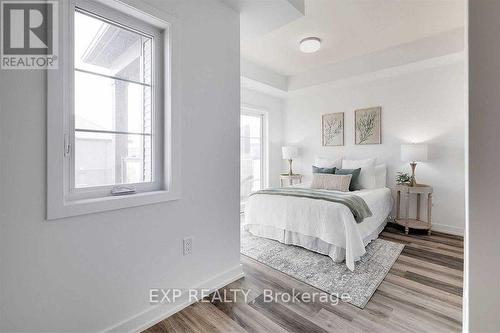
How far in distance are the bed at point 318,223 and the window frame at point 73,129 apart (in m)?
1.55

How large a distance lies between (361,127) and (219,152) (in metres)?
3.08

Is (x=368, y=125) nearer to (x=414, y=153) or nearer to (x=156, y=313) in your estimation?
(x=414, y=153)

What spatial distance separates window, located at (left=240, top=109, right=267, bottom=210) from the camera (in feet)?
15.3

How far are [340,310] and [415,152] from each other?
253 centimetres

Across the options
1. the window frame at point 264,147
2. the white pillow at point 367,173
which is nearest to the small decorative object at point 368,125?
the white pillow at point 367,173

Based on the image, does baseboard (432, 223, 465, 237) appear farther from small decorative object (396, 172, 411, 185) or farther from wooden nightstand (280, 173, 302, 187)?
wooden nightstand (280, 173, 302, 187)

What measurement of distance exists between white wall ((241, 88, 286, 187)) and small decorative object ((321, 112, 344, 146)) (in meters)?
0.99

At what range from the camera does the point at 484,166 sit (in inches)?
41.2

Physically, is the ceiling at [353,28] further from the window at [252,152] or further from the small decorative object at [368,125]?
the window at [252,152]

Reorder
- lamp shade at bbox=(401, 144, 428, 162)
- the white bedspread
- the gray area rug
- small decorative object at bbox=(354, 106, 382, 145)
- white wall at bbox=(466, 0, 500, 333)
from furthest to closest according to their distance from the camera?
small decorative object at bbox=(354, 106, 382, 145), lamp shade at bbox=(401, 144, 428, 162), the white bedspread, the gray area rug, white wall at bbox=(466, 0, 500, 333)

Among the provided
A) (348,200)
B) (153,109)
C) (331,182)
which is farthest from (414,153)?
(153,109)

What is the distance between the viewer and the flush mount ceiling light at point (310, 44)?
3.10 m

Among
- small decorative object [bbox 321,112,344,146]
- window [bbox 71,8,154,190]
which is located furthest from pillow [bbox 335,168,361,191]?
window [bbox 71,8,154,190]

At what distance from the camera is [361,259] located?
2.48 meters
